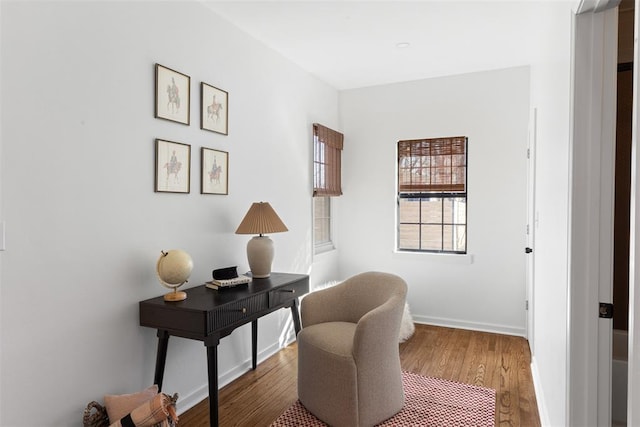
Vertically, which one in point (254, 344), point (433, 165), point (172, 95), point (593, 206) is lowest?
point (254, 344)

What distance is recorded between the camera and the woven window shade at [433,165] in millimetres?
4215

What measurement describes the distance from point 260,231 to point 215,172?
518 millimetres

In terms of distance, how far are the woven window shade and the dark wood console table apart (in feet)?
7.94

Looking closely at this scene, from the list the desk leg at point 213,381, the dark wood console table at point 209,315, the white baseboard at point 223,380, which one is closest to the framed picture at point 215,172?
the dark wood console table at point 209,315

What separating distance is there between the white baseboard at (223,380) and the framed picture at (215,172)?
4.31 ft

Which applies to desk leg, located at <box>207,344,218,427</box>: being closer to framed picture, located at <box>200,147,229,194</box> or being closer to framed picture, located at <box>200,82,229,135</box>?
framed picture, located at <box>200,147,229,194</box>

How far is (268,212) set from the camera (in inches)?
114

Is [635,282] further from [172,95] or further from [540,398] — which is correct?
[172,95]

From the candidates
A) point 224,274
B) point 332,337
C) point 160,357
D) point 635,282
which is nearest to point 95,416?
point 160,357

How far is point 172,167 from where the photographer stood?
8.10 ft

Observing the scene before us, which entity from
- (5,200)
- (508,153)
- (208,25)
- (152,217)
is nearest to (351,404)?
(152,217)

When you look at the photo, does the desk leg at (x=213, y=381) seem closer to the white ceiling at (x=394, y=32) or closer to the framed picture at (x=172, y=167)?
the framed picture at (x=172, y=167)

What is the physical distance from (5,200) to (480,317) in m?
4.00

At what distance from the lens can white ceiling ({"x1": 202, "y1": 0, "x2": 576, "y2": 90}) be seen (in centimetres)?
272
